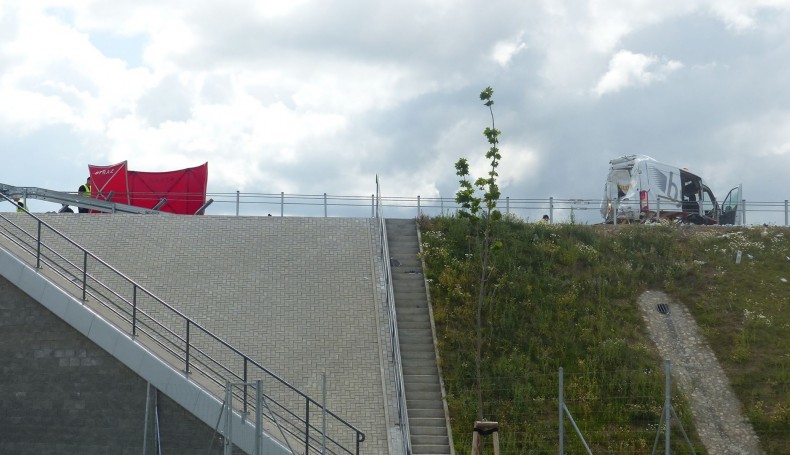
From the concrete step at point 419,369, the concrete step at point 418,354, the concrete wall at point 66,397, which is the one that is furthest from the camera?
the concrete step at point 418,354

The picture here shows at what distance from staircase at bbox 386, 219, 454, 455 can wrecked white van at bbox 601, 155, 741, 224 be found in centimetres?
832

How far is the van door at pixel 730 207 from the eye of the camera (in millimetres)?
37688

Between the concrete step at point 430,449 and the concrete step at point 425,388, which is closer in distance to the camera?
the concrete step at point 430,449

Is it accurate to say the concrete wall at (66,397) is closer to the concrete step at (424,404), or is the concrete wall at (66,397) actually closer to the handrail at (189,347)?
the handrail at (189,347)

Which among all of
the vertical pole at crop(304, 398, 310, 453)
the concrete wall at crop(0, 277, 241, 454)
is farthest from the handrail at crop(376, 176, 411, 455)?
the concrete wall at crop(0, 277, 241, 454)

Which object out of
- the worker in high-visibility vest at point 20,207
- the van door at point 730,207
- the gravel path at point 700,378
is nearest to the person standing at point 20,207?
the worker in high-visibility vest at point 20,207

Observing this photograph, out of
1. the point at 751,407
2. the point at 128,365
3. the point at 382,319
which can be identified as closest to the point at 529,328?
the point at 382,319

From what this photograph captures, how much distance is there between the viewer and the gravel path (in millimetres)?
23688

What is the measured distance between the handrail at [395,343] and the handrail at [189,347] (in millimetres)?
961

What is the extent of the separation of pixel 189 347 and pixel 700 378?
11.7 m

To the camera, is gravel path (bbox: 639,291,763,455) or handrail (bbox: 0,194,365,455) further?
gravel path (bbox: 639,291,763,455)

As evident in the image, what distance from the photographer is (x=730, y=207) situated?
38406 millimetres

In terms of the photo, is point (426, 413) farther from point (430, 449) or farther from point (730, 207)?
point (730, 207)

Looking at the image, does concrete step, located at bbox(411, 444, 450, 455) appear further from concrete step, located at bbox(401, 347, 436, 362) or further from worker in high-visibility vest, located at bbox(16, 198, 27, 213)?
worker in high-visibility vest, located at bbox(16, 198, 27, 213)
